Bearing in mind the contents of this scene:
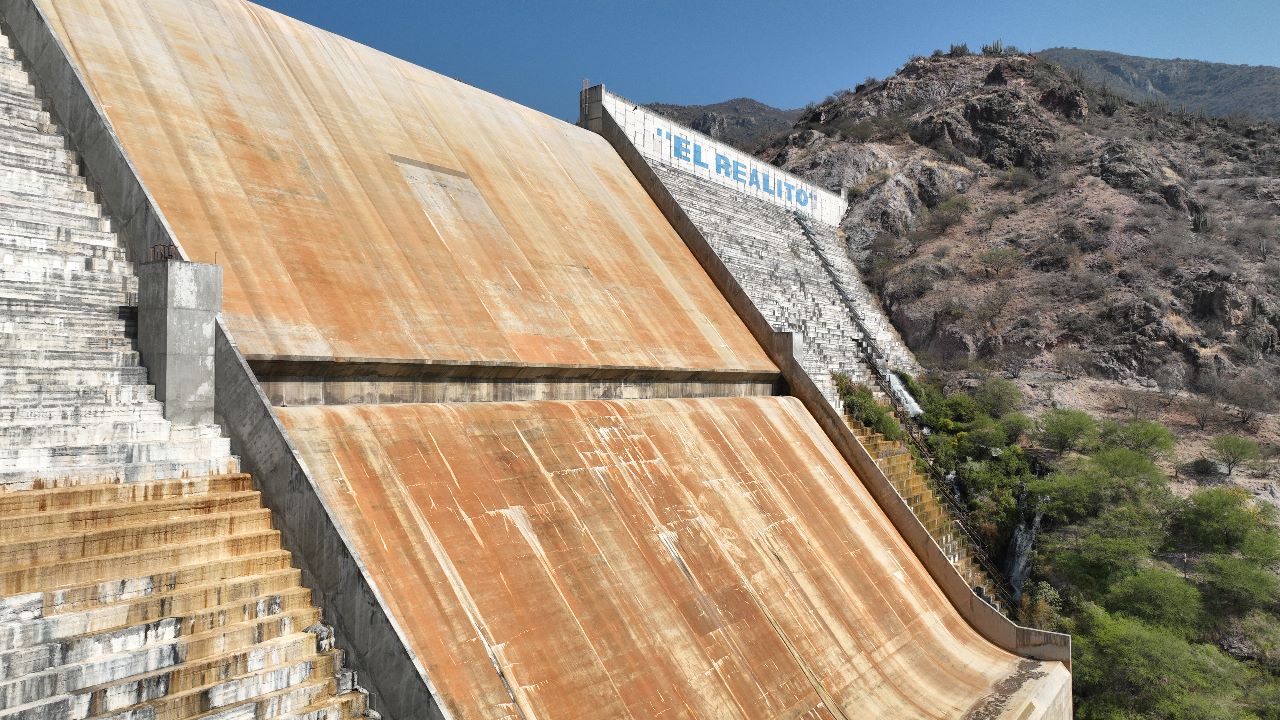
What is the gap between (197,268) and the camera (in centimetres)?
759

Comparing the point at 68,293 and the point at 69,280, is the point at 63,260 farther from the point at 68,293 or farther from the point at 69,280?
the point at 68,293

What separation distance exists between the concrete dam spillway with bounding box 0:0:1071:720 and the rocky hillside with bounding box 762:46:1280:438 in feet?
41.9

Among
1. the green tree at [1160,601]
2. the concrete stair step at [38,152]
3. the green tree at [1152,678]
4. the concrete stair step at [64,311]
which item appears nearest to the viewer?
the concrete stair step at [64,311]

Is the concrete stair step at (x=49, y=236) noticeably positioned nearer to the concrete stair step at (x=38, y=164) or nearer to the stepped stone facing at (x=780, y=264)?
the concrete stair step at (x=38, y=164)

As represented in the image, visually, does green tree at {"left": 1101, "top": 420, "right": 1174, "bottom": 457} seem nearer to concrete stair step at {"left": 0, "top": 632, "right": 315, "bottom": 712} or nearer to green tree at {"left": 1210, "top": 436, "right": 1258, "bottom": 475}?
green tree at {"left": 1210, "top": 436, "right": 1258, "bottom": 475}

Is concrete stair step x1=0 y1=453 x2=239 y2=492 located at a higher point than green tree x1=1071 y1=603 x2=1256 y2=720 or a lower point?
higher

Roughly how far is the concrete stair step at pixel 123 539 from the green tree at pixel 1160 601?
1427cm

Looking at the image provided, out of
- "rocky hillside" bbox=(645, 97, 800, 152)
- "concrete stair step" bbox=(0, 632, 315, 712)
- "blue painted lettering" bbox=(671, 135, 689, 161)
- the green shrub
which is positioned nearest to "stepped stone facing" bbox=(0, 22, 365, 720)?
"concrete stair step" bbox=(0, 632, 315, 712)

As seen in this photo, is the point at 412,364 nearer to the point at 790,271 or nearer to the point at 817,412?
the point at 817,412

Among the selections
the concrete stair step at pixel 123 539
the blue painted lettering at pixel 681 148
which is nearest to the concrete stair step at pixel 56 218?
the concrete stair step at pixel 123 539

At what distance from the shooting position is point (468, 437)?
922cm

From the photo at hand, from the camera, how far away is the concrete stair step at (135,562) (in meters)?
5.39

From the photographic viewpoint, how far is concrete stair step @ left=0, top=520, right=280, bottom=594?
5391 mm

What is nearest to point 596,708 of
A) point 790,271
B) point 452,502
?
point 452,502
